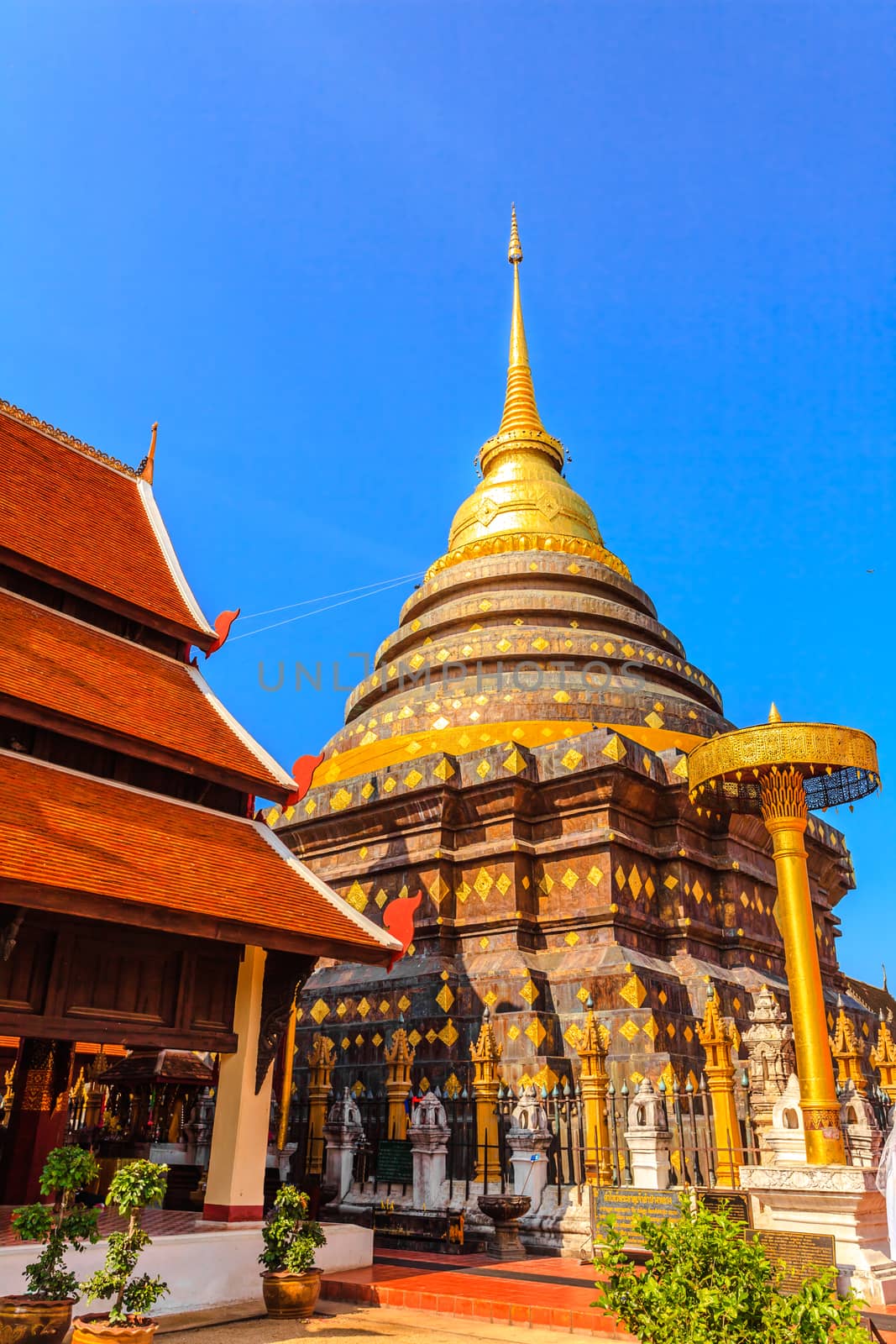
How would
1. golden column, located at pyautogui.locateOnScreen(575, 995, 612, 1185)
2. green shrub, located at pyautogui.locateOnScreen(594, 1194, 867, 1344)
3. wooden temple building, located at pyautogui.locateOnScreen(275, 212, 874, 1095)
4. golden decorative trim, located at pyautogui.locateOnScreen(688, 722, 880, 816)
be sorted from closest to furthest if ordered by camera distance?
green shrub, located at pyautogui.locateOnScreen(594, 1194, 867, 1344)
golden column, located at pyautogui.locateOnScreen(575, 995, 612, 1185)
golden decorative trim, located at pyautogui.locateOnScreen(688, 722, 880, 816)
wooden temple building, located at pyautogui.locateOnScreen(275, 212, 874, 1095)

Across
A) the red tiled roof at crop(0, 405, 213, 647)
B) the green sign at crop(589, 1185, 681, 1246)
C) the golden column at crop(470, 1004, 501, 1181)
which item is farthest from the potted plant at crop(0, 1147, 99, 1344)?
the red tiled roof at crop(0, 405, 213, 647)

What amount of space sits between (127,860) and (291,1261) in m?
3.97

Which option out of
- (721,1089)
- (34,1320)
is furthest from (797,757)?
(34,1320)

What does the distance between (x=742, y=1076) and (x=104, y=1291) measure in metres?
7.36

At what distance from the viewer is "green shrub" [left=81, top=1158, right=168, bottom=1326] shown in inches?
276

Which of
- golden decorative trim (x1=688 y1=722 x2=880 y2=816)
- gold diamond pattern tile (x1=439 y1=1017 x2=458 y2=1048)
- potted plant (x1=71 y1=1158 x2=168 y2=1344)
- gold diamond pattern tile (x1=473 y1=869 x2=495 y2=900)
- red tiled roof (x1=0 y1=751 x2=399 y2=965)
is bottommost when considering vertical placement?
potted plant (x1=71 y1=1158 x2=168 y2=1344)

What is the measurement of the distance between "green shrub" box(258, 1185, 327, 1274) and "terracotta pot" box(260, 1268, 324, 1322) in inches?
2.7

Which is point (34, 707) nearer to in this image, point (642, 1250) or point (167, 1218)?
point (167, 1218)

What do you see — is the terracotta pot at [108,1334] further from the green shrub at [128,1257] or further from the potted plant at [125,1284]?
the green shrub at [128,1257]

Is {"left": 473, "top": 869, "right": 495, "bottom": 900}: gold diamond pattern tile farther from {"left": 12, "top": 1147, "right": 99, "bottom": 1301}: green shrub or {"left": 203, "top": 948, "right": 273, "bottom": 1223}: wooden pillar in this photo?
{"left": 12, "top": 1147, "right": 99, "bottom": 1301}: green shrub

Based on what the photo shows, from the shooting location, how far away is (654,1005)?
15.1 m

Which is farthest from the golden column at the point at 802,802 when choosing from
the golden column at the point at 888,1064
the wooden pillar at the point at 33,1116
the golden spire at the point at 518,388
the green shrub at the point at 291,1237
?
the golden spire at the point at 518,388

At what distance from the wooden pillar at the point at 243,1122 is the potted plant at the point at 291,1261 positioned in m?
0.98

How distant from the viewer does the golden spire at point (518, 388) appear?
32.6 metres
